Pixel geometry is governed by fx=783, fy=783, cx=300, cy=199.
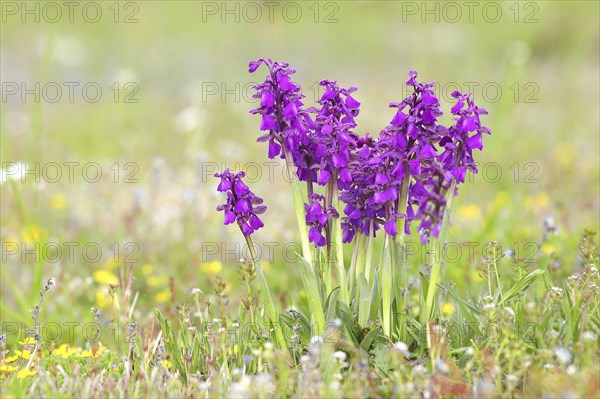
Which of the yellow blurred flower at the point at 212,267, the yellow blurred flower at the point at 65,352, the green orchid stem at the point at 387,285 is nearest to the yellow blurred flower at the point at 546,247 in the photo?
the yellow blurred flower at the point at 212,267

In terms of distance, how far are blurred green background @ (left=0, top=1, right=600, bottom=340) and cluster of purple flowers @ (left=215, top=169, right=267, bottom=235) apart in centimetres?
107

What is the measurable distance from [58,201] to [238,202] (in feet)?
11.1

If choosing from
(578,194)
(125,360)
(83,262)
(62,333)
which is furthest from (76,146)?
(125,360)

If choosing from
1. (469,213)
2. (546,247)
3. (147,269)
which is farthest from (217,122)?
(546,247)

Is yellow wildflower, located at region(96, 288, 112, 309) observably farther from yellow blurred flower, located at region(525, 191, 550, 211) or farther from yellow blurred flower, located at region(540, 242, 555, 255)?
yellow blurred flower, located at region(525, 191, 550, 211)

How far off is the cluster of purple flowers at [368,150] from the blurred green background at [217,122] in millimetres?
1117

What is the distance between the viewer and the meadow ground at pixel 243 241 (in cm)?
240

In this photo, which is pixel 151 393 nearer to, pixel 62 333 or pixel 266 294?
pixel 266 294

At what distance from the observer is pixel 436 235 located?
2389 mm

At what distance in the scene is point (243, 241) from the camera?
498 cm

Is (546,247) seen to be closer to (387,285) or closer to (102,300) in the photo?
(387,285)

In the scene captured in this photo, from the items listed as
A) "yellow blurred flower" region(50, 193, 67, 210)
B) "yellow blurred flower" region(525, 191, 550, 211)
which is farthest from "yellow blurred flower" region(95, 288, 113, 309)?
"yellow blurred flower" region(525, 191, 550, 211)

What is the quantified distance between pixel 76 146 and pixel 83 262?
2945 mm

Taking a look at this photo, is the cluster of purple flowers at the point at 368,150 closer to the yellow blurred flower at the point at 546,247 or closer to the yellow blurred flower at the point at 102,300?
the yellow blurred flower at the point at 102,300
